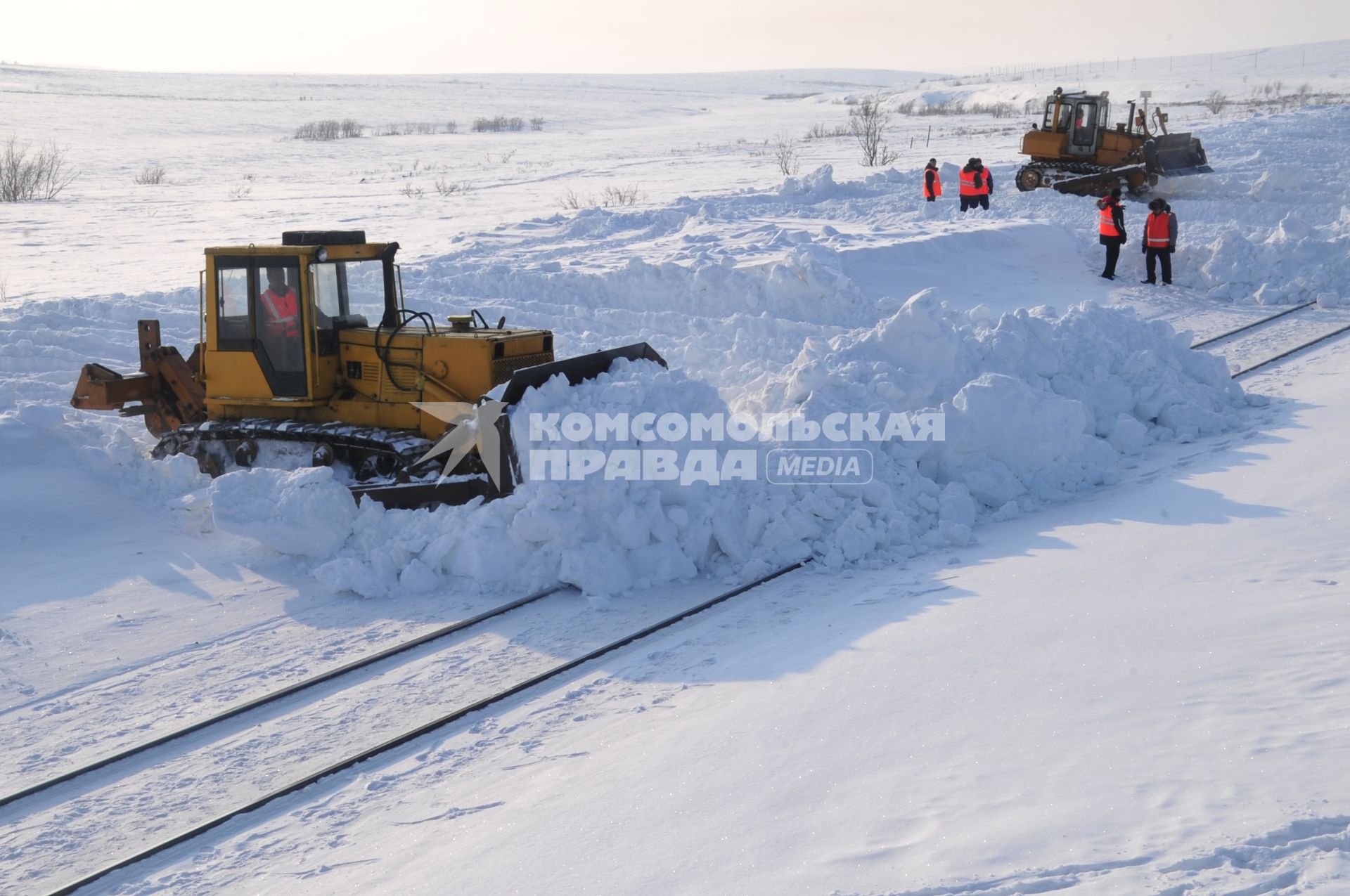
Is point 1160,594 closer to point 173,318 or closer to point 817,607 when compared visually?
point 817,607

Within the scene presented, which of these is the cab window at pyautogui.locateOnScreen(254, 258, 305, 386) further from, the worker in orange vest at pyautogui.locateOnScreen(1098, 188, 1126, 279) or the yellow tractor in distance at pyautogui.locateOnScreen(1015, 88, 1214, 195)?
the yellow tractor in distance at pyautogui.locateOnScreen(1015, 88, 1214, 195)

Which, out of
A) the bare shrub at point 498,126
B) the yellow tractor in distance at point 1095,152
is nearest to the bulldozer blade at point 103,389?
the yellow tractor in distance at point 1095,152

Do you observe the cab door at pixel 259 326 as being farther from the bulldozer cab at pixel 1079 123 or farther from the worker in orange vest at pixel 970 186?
the bulldozer cab at pixel 1079 123

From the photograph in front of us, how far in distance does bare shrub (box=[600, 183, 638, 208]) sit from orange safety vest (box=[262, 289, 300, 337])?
1451 cm

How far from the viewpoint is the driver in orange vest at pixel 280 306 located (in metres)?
9.95

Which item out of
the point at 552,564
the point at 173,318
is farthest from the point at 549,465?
the point at 173,318

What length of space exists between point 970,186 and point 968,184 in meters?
0.05

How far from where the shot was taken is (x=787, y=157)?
3425cm

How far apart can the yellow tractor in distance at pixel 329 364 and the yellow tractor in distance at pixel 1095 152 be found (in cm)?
2101

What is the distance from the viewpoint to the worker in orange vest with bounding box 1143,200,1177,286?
63.7 ft

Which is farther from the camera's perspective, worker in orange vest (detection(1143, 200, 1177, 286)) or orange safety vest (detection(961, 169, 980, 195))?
orange safety vest (detection(961, 169, 980, 195))

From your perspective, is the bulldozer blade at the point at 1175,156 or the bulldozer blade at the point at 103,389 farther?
the bulldozer blade at the point at 1175,156

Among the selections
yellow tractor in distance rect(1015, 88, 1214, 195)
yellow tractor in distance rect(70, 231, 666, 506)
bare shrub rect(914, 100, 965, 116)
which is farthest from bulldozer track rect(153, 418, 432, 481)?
bare shrub rect(914, 100, 965, 116)

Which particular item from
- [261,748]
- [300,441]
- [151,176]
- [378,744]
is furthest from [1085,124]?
[261,748]
